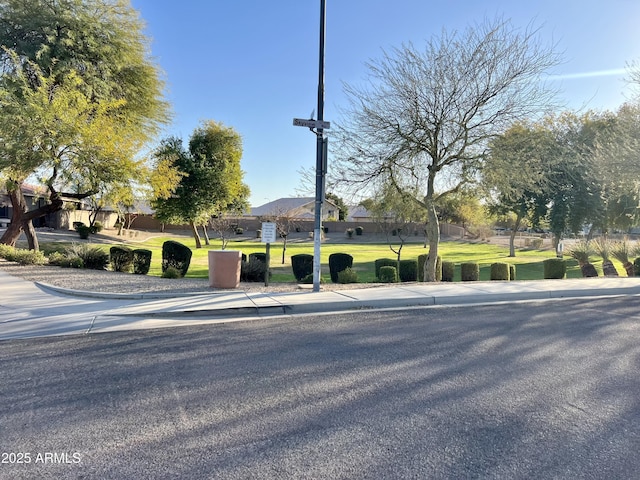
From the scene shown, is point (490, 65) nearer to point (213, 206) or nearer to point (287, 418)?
point (287, 418)

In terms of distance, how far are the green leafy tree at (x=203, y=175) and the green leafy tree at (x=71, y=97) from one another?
48.9ft

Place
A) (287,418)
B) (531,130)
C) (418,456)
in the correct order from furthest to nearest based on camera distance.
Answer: (531,130), (287,418), (418,456)

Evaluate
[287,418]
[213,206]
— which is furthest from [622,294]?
[213,206]

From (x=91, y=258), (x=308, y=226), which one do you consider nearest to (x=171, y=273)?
(x=91, y=258)

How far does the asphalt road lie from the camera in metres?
3.03

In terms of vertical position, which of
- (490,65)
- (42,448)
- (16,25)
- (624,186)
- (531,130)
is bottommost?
(42,448)

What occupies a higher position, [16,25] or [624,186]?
[16,25]

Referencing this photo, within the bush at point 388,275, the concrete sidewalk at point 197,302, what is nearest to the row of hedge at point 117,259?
the concrete sidewalk at point 197,302

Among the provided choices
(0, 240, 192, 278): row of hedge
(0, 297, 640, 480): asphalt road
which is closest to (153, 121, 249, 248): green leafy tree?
(0, 240, 192, 278): row of hedge

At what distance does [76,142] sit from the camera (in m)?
13.8

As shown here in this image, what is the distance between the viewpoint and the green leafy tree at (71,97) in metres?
13.4

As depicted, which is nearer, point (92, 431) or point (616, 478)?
point (616, 478)

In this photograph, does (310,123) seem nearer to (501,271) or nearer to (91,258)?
(91,258)

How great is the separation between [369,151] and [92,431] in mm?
12974
